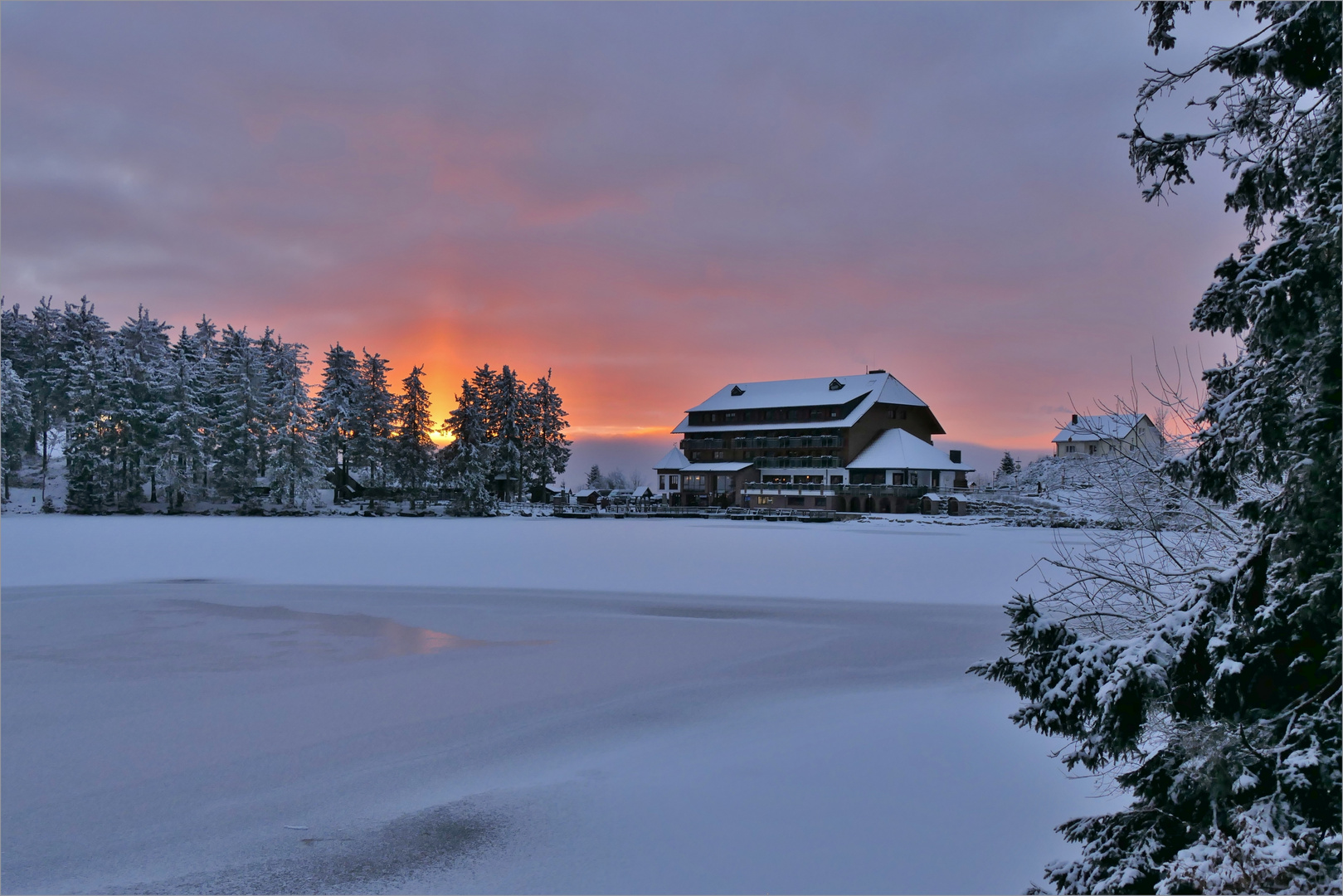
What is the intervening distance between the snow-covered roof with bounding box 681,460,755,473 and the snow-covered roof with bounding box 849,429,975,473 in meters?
11.2

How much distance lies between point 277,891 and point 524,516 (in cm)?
6250

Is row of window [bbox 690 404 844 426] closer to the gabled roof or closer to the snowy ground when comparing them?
the gabled roof

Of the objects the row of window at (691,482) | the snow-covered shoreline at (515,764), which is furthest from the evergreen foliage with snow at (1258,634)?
the row of window at (691,482)

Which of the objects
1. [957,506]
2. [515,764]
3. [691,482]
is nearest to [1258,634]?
[515,764]

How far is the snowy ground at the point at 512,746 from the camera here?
6.64 m

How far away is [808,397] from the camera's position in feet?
244

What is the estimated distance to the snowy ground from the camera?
21.8ft

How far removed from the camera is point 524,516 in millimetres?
67812

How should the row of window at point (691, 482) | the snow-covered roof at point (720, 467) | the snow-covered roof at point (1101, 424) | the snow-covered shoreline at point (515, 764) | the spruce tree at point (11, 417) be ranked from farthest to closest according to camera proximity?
the row of window at point (691, 482)
the snow-covered roof at point (720, 467)
the spruce tree at point (11, 417)
the snow-covered roof at point (1101, 424)
the snow-covered shoreline at point (515, 764)

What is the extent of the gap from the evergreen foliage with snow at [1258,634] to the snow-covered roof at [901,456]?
63455 millimetres

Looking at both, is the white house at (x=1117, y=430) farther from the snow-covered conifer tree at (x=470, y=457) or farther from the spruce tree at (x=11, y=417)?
the spruce tree at (x=11, y=417)

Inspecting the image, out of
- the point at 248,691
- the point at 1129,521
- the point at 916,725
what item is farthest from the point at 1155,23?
the point at 248,691

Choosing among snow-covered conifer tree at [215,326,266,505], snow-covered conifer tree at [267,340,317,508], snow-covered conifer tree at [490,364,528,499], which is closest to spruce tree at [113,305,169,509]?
snow-covered conifer tree at [215,326,266,505]

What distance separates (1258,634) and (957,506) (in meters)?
62.9
